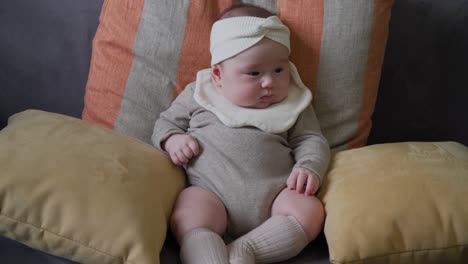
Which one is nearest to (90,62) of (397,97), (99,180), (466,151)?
(99,180)

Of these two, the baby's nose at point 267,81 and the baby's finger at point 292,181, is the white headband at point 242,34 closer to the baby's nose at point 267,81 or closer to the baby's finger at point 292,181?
the baby's nose at point 267,81

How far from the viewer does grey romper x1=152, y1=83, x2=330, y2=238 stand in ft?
3.92

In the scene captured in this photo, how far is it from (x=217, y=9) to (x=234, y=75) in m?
0.25

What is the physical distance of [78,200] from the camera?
0.95 m

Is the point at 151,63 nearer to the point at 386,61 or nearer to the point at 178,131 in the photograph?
the point at 178,131

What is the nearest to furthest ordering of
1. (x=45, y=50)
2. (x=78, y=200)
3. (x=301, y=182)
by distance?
(x=78, y=200)
(x=301, y=182)
(x=45, y=50)

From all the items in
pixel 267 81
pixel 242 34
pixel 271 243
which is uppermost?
pixel 242 34

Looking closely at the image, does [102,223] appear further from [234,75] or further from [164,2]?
[164,2]

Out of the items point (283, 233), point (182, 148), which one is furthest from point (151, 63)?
point (283, 233)

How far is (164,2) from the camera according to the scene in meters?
1.38

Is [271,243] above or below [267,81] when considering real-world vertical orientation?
below

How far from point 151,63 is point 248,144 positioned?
369 mm

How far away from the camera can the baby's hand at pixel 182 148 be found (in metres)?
1.24

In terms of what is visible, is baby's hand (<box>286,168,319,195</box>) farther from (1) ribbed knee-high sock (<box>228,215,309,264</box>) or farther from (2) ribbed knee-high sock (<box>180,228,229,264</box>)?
(2) ribbed knee-high sock (<box>180,228,229,264</box>)
